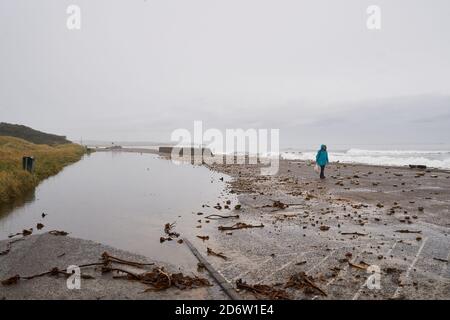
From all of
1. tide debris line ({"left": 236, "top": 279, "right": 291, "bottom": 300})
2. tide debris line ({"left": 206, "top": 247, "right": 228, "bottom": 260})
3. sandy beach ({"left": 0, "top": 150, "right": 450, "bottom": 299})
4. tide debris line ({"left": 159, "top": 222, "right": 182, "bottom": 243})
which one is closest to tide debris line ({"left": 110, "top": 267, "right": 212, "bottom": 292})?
sandy beach ({"left": 0, "top": 150, "right": 450, "bottom": 299})

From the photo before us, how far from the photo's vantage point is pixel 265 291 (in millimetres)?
6305

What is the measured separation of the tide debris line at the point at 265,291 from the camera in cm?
612

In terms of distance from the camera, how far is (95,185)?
910 inches

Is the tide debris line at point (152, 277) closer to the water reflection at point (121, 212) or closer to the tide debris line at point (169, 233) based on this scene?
the water reflection at point (121, 212)

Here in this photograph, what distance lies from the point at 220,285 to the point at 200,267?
1175mm

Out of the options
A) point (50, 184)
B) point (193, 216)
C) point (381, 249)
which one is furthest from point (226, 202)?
point (50, 184)

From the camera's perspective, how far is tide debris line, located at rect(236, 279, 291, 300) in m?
6.12

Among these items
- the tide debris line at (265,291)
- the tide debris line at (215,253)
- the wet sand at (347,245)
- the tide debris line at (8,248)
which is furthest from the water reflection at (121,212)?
the tide debris line at (265,291)

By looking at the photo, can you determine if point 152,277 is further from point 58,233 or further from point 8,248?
point 58,233

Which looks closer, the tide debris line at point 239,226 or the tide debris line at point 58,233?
the tide debris line at point 58,233

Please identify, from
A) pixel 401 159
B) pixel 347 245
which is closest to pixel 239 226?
pixel 347 245

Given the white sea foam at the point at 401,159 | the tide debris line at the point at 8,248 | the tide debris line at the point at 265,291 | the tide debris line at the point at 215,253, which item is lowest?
the tide debris line at the point at 215,253
